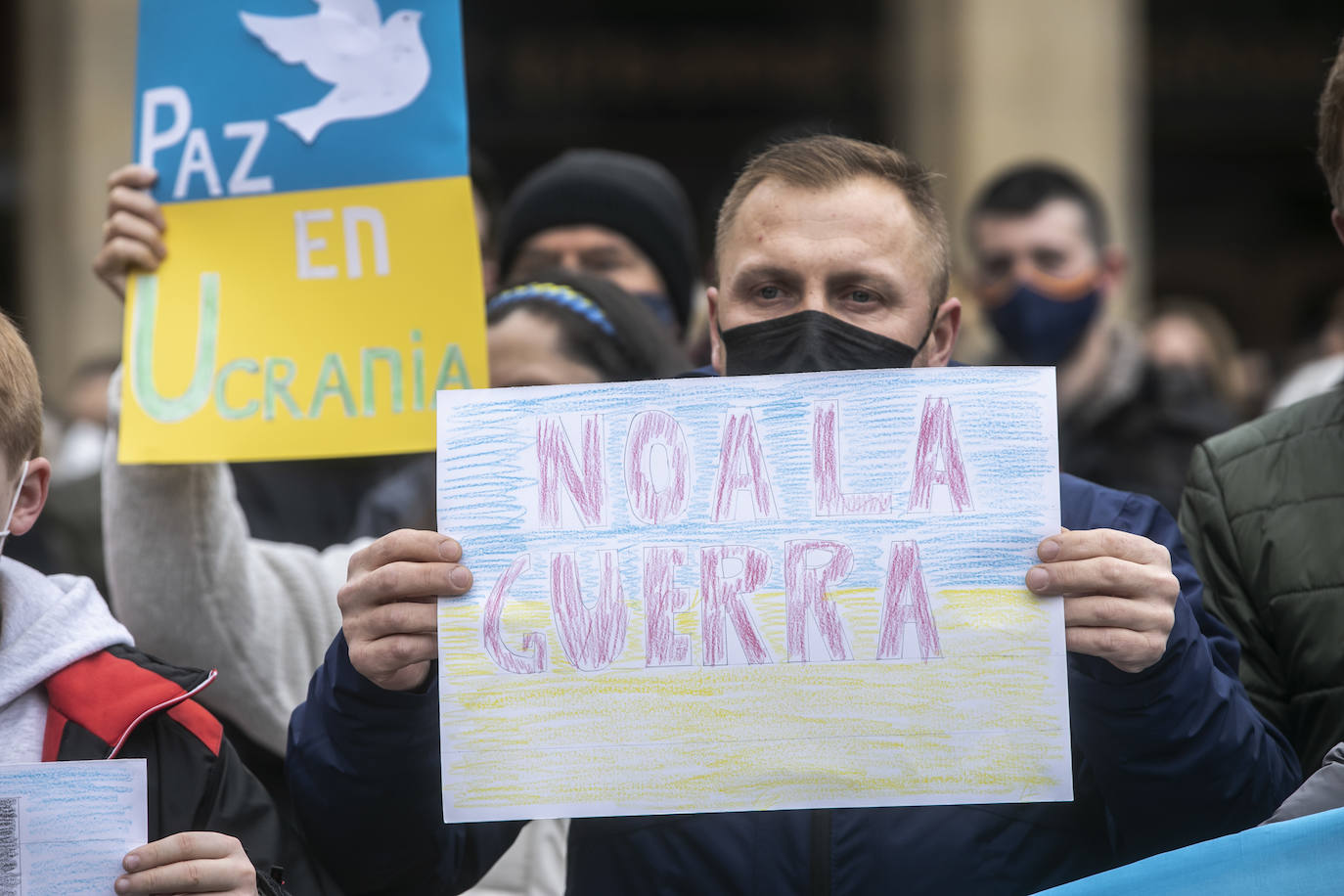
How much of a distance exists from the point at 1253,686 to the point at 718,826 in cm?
75

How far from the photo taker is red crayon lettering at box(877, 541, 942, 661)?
6.24 feet

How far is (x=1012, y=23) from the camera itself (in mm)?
10219

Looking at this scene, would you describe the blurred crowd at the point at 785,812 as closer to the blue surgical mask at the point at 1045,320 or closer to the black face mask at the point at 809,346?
the black face mask at the point at 809,346

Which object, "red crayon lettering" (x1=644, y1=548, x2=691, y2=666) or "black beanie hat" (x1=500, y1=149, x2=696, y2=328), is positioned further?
"black beanie hat" (x1=500, y1=149, x2=696, y2=328)

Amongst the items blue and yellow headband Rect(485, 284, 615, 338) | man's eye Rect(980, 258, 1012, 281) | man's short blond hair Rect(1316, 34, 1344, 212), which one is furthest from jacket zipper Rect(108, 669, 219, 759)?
man's eye Rect(980, 258, 1012, 281)

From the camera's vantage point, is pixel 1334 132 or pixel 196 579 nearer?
pixel 1334 132

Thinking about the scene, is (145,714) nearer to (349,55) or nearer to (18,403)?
(18,403)

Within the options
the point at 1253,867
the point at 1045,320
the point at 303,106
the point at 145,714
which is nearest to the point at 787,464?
the point at 1253,867

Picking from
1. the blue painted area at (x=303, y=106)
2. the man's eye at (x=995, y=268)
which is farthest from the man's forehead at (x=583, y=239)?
the man's eye at (x=995, y=268)

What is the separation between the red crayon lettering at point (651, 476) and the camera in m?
1.97

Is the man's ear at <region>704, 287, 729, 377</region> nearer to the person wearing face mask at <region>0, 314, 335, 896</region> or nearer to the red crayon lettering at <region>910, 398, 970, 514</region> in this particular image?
the red crayon lettering at <region>910, 398, 970, 514</region>

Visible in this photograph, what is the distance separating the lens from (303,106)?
2.69 m

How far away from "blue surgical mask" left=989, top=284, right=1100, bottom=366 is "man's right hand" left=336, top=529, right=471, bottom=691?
114 inches

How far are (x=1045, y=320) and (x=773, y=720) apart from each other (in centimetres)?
285
